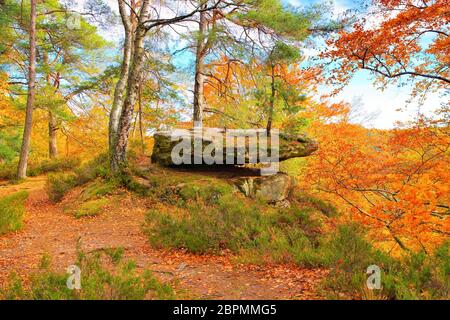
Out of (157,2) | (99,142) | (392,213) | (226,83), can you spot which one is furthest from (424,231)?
(99,142)

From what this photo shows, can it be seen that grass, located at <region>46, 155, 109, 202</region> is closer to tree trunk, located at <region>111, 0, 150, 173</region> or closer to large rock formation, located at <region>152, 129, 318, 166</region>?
tree trunk, located at <region>111, 0, 150, 173</region>

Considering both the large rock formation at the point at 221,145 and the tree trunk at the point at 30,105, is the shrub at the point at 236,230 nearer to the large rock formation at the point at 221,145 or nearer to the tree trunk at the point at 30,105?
the large rock formation at the point at 221,145

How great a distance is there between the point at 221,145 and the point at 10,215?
5613 millimetres

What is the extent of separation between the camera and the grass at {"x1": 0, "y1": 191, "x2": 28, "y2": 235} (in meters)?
6.36

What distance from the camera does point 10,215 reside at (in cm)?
668

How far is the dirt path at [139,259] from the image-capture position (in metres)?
3.55

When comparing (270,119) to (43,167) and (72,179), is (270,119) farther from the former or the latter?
(43,167)

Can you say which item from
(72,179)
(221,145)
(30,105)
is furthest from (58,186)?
(221,145)

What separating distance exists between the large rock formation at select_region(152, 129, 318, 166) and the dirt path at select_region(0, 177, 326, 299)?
2.26 m

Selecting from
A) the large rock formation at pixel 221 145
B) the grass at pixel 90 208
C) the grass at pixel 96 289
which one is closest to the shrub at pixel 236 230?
the grass at pixel 96 289

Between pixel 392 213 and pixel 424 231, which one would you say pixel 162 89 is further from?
pixel 424 231

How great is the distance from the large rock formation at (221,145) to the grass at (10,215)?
4.16 meters

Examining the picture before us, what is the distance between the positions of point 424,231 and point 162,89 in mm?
10333

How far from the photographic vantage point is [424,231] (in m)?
8.04
